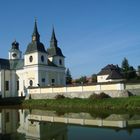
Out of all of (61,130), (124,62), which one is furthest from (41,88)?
(124,62)

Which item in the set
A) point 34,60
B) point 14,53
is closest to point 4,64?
point 14,53

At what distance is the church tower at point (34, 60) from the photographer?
156 feet

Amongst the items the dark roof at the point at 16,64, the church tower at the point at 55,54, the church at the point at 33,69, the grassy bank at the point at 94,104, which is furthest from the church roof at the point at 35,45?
the grassy bank at the point at 94,104

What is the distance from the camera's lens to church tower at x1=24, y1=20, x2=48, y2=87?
156 ft

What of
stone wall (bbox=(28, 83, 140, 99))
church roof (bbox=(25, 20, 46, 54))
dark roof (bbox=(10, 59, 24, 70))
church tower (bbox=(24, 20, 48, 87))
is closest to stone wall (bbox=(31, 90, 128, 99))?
stone wall (bbox=(28, 83, 140, 99))

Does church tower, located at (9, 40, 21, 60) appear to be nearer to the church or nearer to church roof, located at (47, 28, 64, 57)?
the church

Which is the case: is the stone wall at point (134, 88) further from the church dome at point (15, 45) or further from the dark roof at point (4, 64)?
the church dome at point (15, 45)

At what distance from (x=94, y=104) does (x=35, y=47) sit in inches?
828

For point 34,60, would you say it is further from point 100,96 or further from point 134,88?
point 134,88

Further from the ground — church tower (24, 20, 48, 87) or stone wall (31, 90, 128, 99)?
church tower (24, 20, 48, 87)

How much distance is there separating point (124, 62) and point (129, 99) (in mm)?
51924

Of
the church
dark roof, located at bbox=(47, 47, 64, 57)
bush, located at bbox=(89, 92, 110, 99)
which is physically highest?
dark roof, located at bbox=(47, 47, 64, 57)

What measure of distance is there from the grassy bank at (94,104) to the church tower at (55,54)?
15.4 metres

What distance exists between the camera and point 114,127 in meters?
17.0
